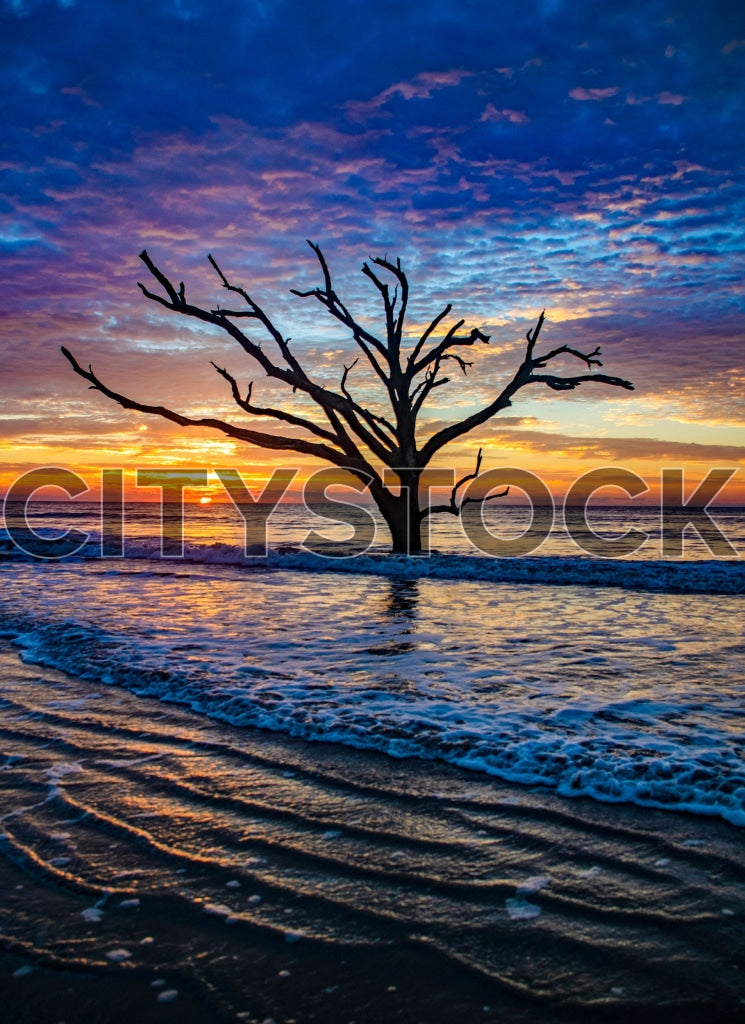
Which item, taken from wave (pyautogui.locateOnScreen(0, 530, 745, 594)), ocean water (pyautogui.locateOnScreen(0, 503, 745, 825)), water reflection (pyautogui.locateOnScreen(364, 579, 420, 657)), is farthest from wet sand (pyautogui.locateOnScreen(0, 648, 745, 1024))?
wave (pyautogui.locateOnScreen(0, 530, 745, 594))

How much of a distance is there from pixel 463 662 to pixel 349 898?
11.5 ft

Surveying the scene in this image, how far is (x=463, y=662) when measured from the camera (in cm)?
560

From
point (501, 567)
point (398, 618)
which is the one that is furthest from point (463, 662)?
point (501, 567)

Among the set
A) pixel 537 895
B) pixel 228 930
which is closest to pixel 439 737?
pixel 537 895

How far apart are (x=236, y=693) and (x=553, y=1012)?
323 cm

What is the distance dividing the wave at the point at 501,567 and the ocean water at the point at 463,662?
105mm

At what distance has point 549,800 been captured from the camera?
299 cm

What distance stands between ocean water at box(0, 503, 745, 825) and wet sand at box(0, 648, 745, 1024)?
383mm

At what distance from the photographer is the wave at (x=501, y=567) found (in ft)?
37.8

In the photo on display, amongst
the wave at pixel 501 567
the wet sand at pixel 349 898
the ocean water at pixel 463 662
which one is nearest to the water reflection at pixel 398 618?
the ocean water at pixel 463 662

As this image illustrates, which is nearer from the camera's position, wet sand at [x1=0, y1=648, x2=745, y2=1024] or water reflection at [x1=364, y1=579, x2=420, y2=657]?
wet sand at [x1=0, y1=648, x2=745, y2=1024]

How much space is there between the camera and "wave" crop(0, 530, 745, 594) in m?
11.5

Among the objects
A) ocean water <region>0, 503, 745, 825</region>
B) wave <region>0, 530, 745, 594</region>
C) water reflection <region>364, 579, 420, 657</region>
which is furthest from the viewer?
wave <region>0, 530, 745, 594</region>

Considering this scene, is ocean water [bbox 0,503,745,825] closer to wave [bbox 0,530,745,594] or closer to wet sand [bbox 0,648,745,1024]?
wave [bbox 0,530,745,594]
